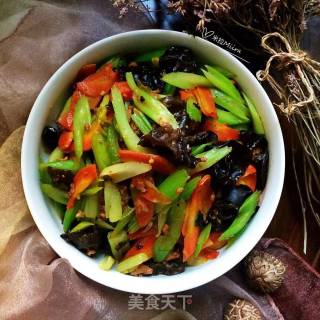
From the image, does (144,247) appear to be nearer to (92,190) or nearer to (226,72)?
(92,190)

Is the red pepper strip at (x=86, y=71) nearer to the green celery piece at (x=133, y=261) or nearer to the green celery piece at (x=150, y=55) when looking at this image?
the green celery piece at (x=150, y=55)

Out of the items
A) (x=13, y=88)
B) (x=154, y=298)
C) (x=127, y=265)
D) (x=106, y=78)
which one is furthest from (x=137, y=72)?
(x=154, y=298)

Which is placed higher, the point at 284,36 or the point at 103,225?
the point at 284,36

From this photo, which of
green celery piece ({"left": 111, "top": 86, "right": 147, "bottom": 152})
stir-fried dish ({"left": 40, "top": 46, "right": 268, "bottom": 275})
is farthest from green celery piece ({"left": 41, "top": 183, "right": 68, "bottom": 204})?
green celery piece ({"left": 111, "top": 86, "right": 147, "bottom": 152})

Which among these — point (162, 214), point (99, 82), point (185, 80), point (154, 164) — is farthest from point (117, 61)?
point (162, 214)

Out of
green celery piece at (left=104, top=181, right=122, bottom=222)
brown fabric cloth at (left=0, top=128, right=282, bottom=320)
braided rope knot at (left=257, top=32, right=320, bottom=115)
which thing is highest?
braided rope knot at (left=257, top=32, right=320, bottom=115)

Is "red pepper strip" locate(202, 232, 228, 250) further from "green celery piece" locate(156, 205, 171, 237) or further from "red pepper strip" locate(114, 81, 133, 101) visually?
"red pepper strip" locate(114, 81, 133, 101)

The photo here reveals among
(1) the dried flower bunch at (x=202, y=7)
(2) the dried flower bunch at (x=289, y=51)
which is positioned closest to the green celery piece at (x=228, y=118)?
(2) the dried flower bunch at (x=289, y=51)

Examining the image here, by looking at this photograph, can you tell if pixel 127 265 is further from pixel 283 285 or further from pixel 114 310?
pixel 283 285
